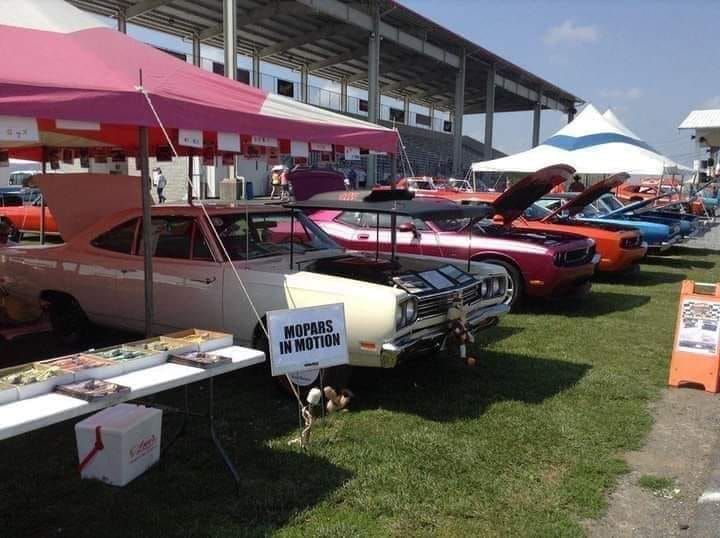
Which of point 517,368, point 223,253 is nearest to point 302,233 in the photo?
point 223,253

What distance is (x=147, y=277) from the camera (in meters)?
4.95

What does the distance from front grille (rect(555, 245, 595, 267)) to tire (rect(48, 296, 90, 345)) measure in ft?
18.3

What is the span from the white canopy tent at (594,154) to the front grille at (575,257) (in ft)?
18.4

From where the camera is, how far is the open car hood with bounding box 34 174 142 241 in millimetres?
7090

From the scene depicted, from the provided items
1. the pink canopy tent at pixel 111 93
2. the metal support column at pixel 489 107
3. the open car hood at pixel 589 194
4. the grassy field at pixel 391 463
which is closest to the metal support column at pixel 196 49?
the metal support column at pixel 489 107

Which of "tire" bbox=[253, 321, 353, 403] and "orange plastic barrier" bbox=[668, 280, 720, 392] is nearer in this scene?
"tire" bbox=[253, 321, 353, 403]

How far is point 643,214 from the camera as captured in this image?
1466 centimetres

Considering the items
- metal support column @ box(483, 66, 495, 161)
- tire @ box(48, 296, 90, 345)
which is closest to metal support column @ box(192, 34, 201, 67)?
metal support column @ box(483, 66, 495, 161)

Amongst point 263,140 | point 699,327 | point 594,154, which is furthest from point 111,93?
point 594,154

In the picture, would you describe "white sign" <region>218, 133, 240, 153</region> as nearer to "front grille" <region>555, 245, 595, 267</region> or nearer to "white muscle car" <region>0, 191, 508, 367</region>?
"white muscle car" <region>0, 191, 508, 367</region>

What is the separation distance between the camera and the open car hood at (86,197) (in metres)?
7.09

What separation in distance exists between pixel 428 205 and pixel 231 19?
66.9 feet

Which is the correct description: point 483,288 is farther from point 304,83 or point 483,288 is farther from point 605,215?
point 304,83

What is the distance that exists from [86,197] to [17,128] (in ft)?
11.8
